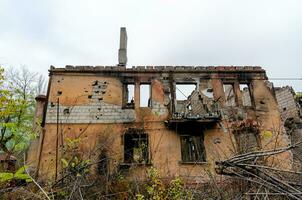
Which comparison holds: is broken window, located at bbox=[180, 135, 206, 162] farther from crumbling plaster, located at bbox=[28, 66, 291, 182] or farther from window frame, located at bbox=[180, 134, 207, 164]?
crumbling plaster, located at bbox=[28, 66, 291, 182]

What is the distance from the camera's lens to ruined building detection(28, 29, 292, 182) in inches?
494

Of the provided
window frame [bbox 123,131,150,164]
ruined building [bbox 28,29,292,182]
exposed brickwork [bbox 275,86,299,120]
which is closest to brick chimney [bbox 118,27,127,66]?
ruined building [bbox 28,29,292,182]

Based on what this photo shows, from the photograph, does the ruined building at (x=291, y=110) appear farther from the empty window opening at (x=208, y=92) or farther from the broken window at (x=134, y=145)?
the broken window at (x=134, y=145)

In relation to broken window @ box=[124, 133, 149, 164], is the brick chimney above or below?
above

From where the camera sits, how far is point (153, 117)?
1355 cm

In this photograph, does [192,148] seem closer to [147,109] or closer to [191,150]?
[191,150]

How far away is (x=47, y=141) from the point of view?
41.8 ft

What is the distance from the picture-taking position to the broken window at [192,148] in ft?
42.2

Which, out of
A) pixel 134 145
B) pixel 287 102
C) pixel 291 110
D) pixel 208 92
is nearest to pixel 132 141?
pixel 134 145

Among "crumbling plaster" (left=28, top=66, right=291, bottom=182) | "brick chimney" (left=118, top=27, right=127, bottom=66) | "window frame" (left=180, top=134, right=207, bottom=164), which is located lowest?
"window frame" (left=180, top=134, right=207, bottom=164)

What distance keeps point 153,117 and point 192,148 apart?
2577mm

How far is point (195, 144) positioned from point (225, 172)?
9731 mm

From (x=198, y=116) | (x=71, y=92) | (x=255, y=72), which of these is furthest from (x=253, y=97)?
(x=71, y=92)

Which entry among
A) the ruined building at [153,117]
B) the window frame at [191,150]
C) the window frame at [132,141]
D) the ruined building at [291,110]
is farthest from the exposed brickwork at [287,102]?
the window frame at [132,141]
